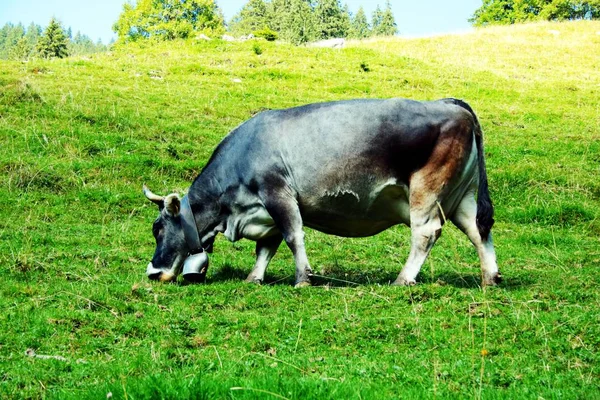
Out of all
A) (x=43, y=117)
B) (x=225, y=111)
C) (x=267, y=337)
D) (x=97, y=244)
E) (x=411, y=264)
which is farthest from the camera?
(x=225, y=111)

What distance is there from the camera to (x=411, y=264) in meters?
10.2

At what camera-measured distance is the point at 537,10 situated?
77.2 m

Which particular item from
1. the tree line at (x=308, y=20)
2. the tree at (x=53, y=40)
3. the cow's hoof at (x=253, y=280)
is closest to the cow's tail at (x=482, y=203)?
the cow's hoof at (x=253, y=280)

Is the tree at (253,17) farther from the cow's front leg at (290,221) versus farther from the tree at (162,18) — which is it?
the cow's front leg at (290,221)

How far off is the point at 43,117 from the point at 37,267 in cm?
913

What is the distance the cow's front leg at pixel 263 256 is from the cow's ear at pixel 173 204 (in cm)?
127

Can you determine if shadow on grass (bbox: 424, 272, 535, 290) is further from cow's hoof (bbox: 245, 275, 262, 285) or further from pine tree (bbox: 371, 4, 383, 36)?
pine tree (bbox: 371, 4, 383, 36)

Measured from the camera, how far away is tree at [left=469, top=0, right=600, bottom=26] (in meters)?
74.6

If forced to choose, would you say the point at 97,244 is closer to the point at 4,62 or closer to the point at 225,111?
the point at 225,111

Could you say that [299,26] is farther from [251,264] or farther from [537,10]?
[251,264]

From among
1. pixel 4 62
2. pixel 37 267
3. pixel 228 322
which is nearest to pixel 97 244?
pixel 37 267

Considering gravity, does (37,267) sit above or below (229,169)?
below

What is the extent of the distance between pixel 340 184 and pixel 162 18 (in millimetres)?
68141

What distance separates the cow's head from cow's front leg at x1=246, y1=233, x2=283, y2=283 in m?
0.69
